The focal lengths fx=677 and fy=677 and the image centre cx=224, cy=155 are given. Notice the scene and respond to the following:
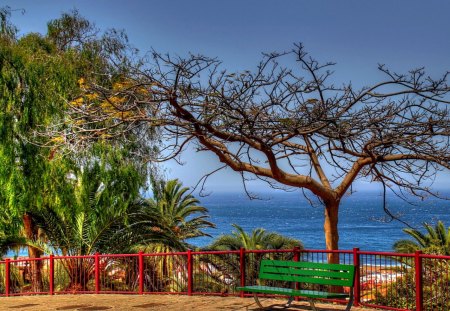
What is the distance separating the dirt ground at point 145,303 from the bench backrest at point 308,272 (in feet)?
2.38

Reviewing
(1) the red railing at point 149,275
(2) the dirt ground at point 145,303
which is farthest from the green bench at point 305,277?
(1) the red railing at point 149,275

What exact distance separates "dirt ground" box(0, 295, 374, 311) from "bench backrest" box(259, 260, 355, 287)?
0.73 metres

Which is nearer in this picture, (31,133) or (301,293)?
(301,293)

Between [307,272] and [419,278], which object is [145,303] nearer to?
[307,272]

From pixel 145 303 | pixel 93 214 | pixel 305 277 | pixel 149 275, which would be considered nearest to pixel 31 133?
pixel 93 214

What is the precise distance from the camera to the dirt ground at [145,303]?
47.9 feet

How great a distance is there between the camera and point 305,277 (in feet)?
42.9

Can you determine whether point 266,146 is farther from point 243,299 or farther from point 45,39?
point 45,39

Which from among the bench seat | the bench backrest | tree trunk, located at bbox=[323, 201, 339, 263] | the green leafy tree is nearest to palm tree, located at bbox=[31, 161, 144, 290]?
the green leafy tree

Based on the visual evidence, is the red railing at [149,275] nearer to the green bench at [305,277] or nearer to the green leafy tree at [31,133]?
the green leafy tree at [31,133]

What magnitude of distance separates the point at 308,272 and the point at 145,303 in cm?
468

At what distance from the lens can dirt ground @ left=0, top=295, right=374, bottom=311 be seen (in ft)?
47.9

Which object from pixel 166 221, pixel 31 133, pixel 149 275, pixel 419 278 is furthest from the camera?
pixel 166 221

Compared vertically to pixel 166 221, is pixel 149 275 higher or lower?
lower
